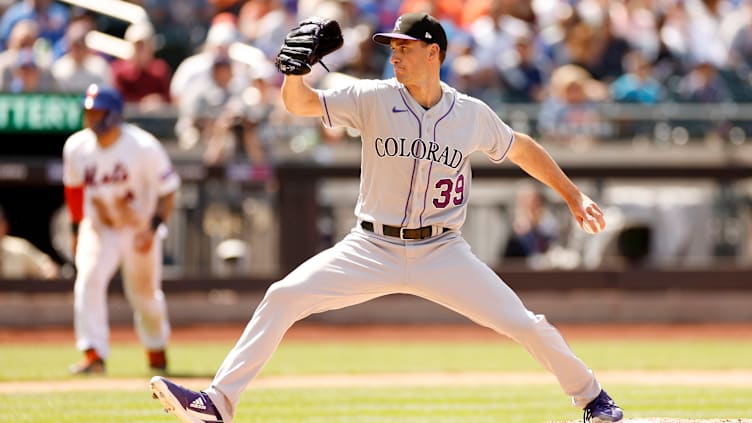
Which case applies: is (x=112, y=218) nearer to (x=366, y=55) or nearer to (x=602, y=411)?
(x=602, y=411)

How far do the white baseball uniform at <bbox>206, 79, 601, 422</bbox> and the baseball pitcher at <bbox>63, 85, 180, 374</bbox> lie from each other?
3.82 meters

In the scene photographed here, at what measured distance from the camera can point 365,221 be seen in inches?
240

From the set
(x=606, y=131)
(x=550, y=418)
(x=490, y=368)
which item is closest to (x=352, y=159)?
(x=606, y=131)

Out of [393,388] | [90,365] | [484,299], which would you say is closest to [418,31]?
[484,299]

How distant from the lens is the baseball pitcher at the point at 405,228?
5852 millimetres

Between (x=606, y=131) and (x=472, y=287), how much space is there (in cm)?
896

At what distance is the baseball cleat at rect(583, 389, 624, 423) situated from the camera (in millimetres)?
6070

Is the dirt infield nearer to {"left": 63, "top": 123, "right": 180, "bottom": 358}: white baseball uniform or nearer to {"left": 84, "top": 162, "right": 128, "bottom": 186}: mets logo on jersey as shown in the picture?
{"left": 63, "top": 123, "right": 180, "bottom": 358}: white baseball uniform

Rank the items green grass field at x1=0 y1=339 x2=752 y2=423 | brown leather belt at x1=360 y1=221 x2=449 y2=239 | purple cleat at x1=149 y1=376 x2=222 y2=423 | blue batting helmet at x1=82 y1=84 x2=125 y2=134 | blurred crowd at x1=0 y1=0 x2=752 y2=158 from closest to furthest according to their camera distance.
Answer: purple cleat at x1=149 y1=376 x2=222 y2=423
brown leather belt at x1=360 y1=221 x2=449 y2=239
green grass field at x1=0 y1=339 x2=752 y2=423
blue batting helmet at x1=82 y1=84 x2=125 y2=134
blurred crowd at x1=0 y1=0 x2=752 y2=158

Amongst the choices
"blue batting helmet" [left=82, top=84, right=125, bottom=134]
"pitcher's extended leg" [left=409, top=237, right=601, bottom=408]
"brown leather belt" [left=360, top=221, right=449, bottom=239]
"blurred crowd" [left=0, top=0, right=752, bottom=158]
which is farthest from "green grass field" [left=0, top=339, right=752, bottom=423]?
"blurred crowd" [left=0, top=0, right=752, bottom=158]

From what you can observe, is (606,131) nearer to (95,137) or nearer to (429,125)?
(95,137)

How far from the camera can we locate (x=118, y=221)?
9.63 m

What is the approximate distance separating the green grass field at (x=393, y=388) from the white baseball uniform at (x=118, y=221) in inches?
17.0

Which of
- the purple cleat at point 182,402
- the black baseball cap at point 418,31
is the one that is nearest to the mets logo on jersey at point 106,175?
the black baseball cap at point 418,31
